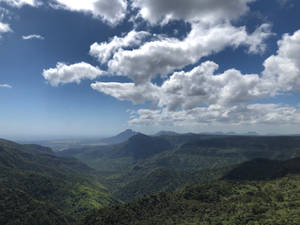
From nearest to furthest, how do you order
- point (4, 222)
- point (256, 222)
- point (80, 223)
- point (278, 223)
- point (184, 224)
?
point (278, 223), point (256, 222), point (184, 224), point (80, 223), point (4, 222)

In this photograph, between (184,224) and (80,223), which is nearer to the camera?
(184,224)

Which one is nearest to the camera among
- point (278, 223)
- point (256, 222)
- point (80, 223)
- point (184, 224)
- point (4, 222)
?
point (278, 223)

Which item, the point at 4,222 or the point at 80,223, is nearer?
the point at 80,223

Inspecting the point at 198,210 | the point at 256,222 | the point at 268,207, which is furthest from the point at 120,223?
the point at 268,207

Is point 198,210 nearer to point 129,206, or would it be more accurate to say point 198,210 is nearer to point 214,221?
point 214,221

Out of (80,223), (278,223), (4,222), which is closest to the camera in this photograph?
(278,223)

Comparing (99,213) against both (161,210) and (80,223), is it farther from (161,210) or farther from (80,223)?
(161,210)

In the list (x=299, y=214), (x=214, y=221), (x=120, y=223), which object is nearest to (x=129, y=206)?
(x=120, y=223)

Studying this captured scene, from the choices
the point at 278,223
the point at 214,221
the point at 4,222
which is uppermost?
the point at 278,223

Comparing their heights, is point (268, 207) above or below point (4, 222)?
above
